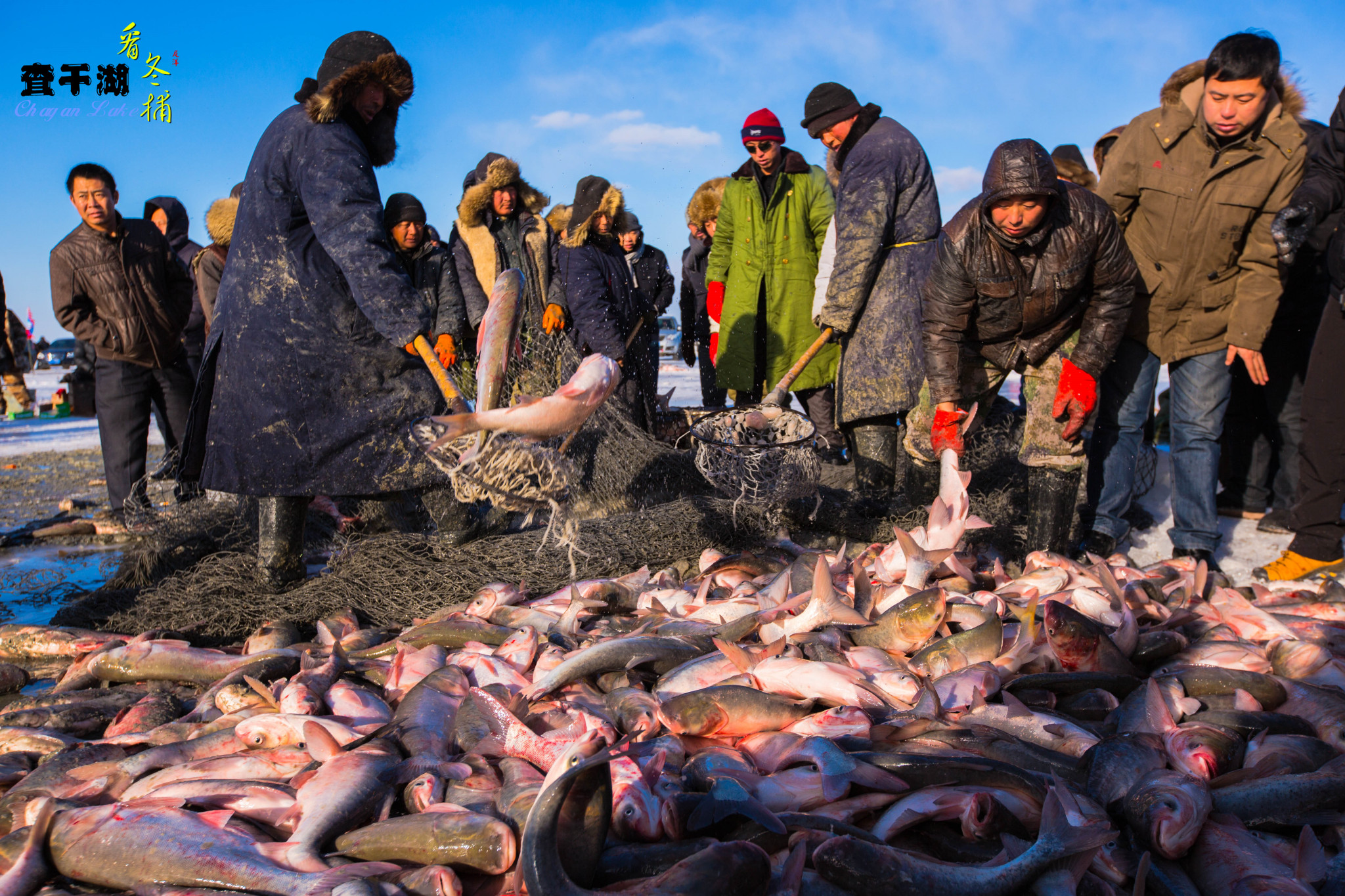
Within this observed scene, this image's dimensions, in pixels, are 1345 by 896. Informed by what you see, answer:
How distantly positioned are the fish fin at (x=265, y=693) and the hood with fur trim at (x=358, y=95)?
2.50 metres

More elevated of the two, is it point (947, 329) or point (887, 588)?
point (947, 329)

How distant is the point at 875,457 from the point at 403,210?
12.6 feet

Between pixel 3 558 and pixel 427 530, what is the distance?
9.36 ft

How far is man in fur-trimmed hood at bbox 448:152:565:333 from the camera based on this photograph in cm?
712

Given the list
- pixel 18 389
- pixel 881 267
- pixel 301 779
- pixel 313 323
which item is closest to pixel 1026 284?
pixel 881 267

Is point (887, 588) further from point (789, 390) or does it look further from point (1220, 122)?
point (1220, 122)

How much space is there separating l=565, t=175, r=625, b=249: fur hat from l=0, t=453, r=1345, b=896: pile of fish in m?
3.99

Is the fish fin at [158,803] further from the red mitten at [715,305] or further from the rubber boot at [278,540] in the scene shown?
the red mitten at [715,305]

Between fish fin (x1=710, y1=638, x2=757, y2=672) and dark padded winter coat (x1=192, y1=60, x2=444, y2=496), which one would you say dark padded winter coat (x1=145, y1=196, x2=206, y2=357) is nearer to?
dark padded winter coat (x1=192, y1=60, x2=444, y2=496)

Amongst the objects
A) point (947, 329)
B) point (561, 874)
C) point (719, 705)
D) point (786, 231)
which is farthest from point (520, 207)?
point (561, 874)

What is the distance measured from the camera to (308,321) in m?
3.98

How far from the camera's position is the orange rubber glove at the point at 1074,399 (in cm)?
427

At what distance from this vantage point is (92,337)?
591 cm

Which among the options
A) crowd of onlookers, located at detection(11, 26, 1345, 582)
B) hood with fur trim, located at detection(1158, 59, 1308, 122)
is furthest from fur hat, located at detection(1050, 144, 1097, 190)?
hood with fur trim, located at detection(1158, 59, 1308, 122)
